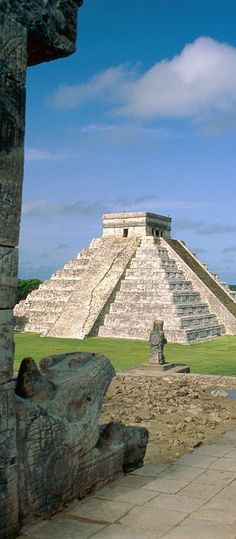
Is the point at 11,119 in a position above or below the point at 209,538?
above

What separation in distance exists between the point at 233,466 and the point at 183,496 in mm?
1488

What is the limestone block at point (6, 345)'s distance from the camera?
4.96 meters

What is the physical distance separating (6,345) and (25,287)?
3861 centimetres

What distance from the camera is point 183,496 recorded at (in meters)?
5.77

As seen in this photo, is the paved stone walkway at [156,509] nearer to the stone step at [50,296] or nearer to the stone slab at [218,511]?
the stone slab at [218,511]

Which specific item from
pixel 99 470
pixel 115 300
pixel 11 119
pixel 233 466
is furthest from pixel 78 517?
pixel 115 300

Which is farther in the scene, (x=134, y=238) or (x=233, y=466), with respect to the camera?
(x=134, y=238)

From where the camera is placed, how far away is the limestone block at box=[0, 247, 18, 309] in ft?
16.4

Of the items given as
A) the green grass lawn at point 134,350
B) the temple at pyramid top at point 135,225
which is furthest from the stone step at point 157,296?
the temple at pyramid top at point 135,225

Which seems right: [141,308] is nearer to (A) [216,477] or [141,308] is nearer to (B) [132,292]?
(B) [132,292]

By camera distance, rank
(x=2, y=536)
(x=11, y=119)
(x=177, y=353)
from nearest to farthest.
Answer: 1. (x=2, y=536)
2. (x=11, y=119)
3. (x=177, y=353)

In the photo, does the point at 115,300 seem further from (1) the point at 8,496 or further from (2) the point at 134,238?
(1) the point at 8,496

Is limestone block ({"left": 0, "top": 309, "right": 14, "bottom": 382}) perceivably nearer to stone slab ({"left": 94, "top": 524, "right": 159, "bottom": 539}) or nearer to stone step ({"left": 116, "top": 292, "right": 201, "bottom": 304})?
stone slab ({"left": 94, "top": 524, "right": 159, "bottom": 539})

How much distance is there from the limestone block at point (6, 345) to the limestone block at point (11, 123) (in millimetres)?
602
